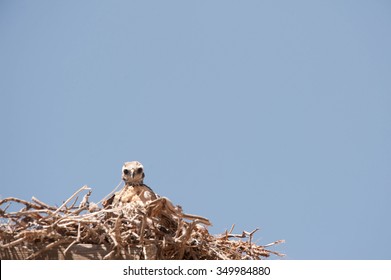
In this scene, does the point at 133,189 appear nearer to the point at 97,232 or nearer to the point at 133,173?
the point at 133,173

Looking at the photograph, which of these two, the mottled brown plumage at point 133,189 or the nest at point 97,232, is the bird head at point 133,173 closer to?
the mottled brown plumage at point 133,189

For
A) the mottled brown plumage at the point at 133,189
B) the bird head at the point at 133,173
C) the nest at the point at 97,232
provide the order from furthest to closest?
the bird head at the point at 133,173, the mottled brown plumage at the point at 133,189, the nest at the point at 97,232

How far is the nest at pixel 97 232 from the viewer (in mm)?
8109

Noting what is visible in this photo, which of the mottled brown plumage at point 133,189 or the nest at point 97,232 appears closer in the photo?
the nest at point 97,232

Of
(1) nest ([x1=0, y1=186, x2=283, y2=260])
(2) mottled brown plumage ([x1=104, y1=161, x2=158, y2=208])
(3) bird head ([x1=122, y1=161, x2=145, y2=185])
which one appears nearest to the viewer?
(1) nest ([x1=0, y1=186, x2=283, y2=260])

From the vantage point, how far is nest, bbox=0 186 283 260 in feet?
26.6

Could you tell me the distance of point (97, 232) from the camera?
26.8ft

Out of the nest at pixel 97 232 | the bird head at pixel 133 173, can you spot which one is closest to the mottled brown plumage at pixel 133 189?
the bird head at pixel 133 173

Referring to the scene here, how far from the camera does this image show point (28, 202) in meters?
8.34

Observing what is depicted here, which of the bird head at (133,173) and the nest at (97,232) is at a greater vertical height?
the bird head at (133,173)

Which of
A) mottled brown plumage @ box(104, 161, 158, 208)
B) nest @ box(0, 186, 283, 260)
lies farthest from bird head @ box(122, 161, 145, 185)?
nest @ box(0, 186, 283, 260)

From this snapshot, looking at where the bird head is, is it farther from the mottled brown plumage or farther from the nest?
the nest
